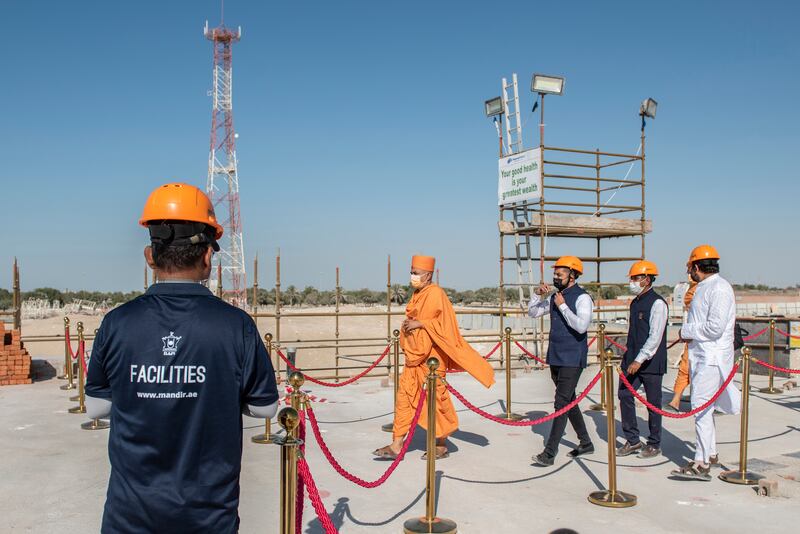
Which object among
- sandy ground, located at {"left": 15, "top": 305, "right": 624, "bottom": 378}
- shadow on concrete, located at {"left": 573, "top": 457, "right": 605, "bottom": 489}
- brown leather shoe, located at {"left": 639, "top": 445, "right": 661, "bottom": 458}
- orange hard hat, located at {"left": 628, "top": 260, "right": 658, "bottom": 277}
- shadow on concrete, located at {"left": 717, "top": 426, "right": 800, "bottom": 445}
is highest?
orange hard hat, located at {"left": 628, "top": 260, "right": 658, "bottom": 277}

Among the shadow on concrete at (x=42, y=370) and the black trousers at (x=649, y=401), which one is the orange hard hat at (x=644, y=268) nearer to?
the black trousers at (x=649, y=401)

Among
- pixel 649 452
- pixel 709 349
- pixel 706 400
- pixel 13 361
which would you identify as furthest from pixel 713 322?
pixel 13 361

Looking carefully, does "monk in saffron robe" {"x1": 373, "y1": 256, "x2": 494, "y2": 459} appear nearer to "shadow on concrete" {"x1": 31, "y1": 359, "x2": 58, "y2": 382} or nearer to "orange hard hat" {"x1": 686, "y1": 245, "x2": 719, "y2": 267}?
"orange hard hat" {"x1": 686, "y1": 245, "x2": 719, "y2": 267}

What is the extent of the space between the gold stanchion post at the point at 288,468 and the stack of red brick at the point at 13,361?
437 inches

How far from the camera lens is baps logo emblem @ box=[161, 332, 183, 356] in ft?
7.57

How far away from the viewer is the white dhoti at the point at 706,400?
20.8ft

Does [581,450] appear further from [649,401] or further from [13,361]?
[13,361]

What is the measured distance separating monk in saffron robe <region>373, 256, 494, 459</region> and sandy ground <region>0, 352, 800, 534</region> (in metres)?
0.38

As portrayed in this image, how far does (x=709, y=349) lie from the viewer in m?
6.45

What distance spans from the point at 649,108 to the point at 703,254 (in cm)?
802

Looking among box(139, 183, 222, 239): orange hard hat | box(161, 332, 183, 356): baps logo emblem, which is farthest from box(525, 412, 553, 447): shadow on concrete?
box(161, 332, 183, 356): baps logo emblem

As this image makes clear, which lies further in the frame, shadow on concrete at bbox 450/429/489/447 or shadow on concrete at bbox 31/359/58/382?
shadow on concrete at bbox 31/359/58/382

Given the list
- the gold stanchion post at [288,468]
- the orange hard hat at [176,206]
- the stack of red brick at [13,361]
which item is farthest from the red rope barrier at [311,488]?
the stack of red brick at [13,361]

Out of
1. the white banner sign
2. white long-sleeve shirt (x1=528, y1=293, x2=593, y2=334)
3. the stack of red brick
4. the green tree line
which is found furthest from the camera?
the green tree line
